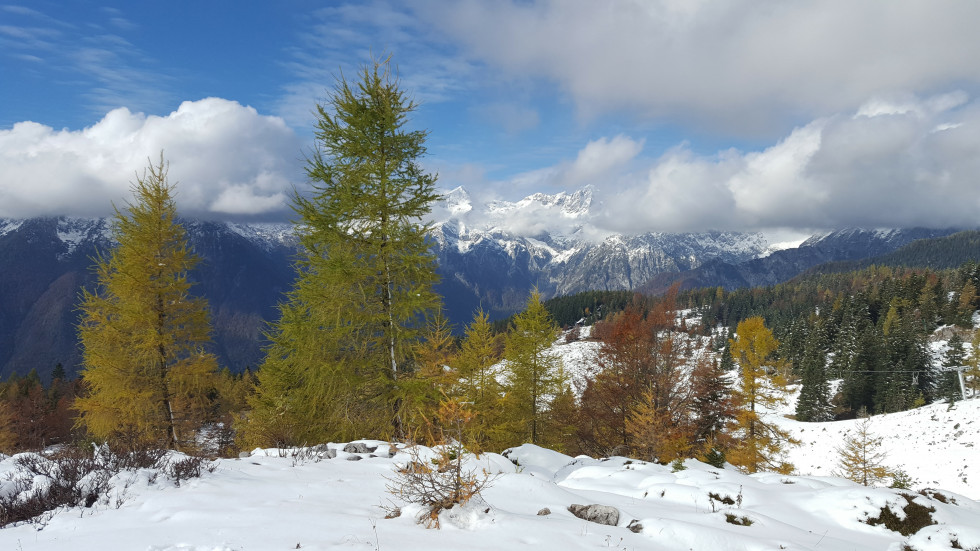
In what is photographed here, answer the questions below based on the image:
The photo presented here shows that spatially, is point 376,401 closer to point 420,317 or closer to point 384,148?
point 420,317

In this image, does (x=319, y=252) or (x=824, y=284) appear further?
(x=824, y=284)

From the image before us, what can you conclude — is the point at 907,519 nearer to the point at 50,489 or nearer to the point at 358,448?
the point at 358,448

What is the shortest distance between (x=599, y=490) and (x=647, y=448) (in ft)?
34.2

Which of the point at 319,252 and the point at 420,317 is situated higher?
the point at 319,252

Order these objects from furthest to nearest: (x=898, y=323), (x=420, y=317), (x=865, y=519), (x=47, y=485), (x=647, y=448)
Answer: (x=898, y=323)
(x=647, y=448)
(x=420, y=317)
(x=865, y=519)
(x=47, y=485)

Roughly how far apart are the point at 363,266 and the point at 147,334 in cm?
896

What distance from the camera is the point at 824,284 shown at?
608 ft

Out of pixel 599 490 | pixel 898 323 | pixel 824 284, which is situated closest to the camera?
Result: pixel 599 490

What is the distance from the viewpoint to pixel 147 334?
1421 centimetres

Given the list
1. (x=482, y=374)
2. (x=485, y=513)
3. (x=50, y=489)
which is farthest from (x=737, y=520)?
(x=482, y=374)

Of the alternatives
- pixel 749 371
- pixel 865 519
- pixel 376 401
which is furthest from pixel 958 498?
pixel 749 371

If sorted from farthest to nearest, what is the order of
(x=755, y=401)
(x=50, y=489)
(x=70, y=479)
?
(x=755, y=401) → (x=70, y=479) → (x=50, y=489)

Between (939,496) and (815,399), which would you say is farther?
(815,399)

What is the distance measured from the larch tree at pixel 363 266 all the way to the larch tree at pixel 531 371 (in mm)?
11235
